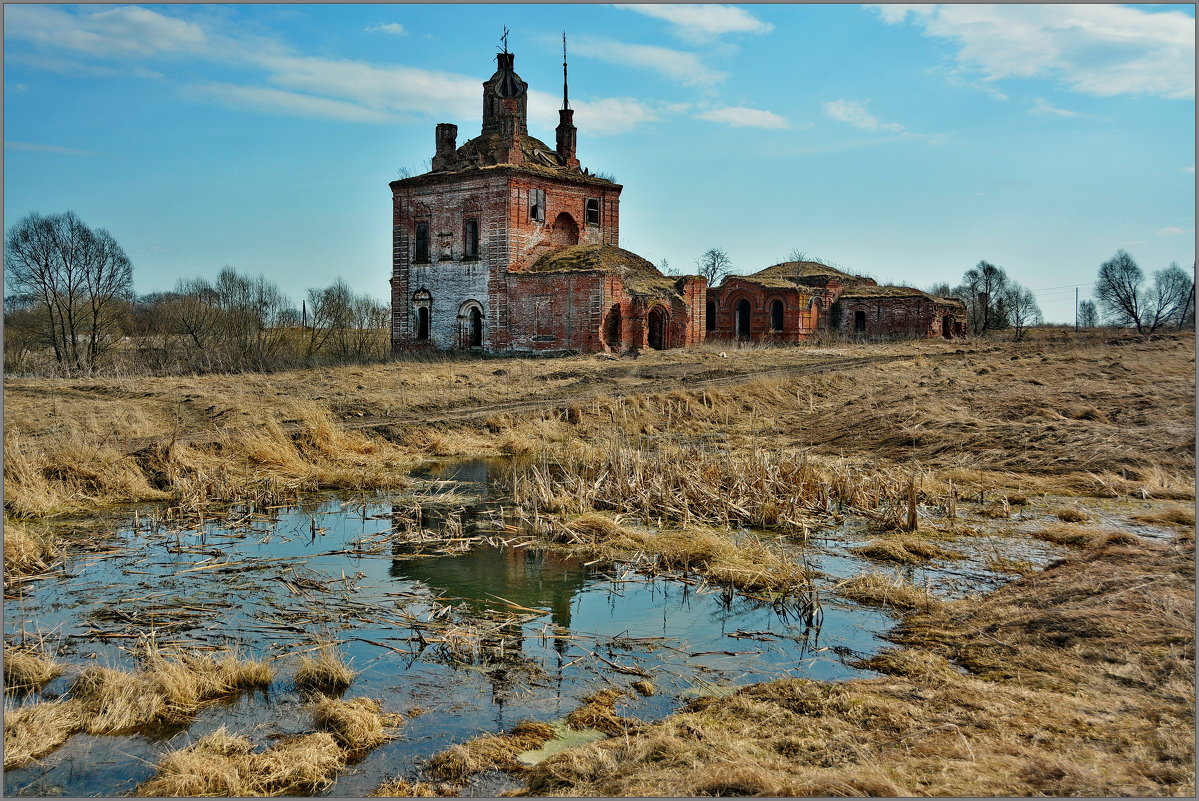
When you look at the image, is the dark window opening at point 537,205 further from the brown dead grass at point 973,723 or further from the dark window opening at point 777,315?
the brown dead grass at point 973,723

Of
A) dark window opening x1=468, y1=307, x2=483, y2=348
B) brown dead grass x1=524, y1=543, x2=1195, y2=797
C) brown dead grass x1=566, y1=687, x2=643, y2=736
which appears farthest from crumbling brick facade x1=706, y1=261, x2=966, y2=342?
brown dead grass x1=566, y1=687, x2=643, y2=736

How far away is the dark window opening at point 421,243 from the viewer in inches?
1512

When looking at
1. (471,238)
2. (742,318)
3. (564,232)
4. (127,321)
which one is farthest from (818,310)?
(127,321)

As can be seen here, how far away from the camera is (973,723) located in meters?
5.44

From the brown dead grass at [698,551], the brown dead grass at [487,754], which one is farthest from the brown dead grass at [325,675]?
the brown dead grass at [698,551]

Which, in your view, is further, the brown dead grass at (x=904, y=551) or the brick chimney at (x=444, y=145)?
the brick chimney at (x=444, y=145)

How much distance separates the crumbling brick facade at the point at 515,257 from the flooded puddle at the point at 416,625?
23.8m

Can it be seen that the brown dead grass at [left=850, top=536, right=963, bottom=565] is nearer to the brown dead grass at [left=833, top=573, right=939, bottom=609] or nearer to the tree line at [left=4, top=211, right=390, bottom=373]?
the brown dead grass at [left=833, top=573, right=939, bottom=609]

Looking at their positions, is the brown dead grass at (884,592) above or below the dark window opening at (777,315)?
below

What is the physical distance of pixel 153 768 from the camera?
5.33 m

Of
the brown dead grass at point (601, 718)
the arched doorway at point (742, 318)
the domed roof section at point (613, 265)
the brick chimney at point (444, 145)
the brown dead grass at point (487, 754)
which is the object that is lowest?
the brown dead grass at point (487, 754)

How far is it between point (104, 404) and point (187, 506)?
932 centimetres

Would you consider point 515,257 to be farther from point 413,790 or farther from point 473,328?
point 413,790

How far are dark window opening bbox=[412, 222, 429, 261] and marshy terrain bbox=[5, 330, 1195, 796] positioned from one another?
21203 millimetres
